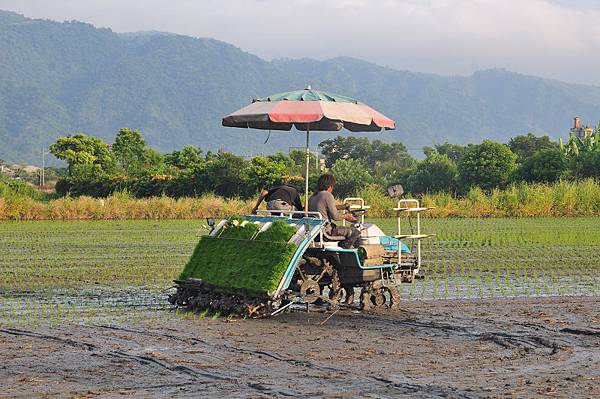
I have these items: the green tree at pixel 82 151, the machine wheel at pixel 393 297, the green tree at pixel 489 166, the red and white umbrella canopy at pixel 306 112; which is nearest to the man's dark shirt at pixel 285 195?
the red and white umbrella canopy at pixel 306 112

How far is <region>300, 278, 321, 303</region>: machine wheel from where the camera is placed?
14219mm

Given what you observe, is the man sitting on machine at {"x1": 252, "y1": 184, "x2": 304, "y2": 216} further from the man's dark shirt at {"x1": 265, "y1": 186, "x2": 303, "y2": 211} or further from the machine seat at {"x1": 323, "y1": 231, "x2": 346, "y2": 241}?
the machine seat at {"x1": 323, "y1": 231, "x2": 346, "y2": 241}

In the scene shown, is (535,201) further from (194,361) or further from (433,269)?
(194,361)

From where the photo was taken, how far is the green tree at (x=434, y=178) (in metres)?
64.0

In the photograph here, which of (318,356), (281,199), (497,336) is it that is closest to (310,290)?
(281,199)

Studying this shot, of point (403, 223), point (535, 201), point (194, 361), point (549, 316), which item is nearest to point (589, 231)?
point (403, 223)

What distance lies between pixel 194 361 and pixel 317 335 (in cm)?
230

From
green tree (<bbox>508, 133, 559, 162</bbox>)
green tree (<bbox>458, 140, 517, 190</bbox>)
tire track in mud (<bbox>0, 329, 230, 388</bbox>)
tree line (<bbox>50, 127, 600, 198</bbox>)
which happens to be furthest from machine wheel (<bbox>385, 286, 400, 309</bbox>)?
green tree (<bbox>508, 133, 559, 162</bbox>)

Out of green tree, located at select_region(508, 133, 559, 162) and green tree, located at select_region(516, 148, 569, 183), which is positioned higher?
green tree, located at select_region(508, 133, 559, 162)

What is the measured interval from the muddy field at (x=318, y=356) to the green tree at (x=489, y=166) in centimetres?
4372

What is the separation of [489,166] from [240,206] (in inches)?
727

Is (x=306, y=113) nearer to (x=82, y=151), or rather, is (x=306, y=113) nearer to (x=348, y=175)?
(x=348, y=175)

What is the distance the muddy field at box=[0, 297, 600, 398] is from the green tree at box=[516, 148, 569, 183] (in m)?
40.0

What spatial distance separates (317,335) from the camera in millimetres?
12586
